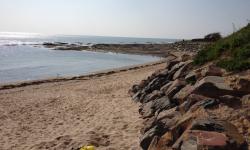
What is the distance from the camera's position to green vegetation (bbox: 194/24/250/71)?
978 cm

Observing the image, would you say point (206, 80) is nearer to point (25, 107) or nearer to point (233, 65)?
point (233, 65)

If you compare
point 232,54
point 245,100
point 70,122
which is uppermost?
point 232,54

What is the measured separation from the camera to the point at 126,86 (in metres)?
18.5

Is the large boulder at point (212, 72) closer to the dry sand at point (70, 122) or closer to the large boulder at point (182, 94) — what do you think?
the large boulder at point (182, 94)

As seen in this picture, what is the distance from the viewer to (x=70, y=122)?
11.4 meters

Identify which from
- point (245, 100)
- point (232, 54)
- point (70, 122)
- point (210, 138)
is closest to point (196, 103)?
point (245, 100)

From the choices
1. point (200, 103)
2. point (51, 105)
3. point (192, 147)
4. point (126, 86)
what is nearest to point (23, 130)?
point (51, 105)

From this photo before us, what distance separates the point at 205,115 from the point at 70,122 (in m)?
5.60

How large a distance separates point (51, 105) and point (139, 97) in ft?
13.1

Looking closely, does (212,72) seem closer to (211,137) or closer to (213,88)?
(213,88)

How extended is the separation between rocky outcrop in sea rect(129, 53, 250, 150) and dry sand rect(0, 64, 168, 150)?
2.51 feet

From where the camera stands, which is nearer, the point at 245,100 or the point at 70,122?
the point at 245,100

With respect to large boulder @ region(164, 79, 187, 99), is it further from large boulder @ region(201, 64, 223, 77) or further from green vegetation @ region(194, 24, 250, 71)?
green vegetation @ region(194, 24, 250, 71)

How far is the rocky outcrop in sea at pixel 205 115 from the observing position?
587 centimetres
